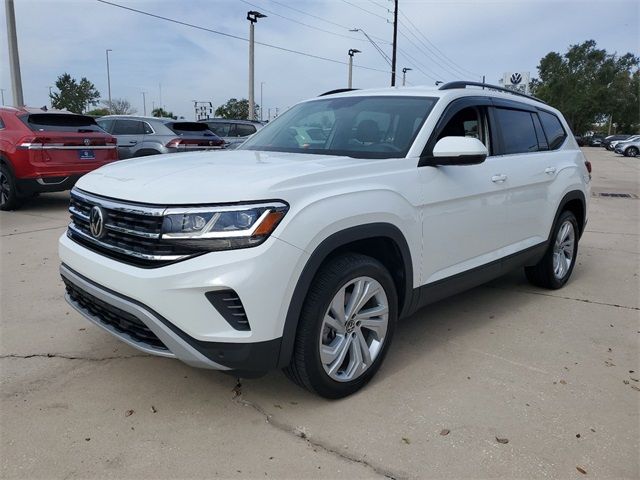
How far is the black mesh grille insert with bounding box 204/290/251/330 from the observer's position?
2.40 meters

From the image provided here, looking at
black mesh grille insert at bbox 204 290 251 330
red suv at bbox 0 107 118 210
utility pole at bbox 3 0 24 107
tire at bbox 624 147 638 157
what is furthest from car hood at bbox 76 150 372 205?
tire at bbox 624 147 638 157

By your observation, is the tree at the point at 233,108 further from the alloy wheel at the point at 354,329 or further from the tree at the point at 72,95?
the alloy wheel at the point at 354,329

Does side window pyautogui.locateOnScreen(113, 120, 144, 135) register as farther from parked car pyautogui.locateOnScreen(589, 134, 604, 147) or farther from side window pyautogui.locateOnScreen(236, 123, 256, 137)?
parked car pyautogui.locateOnScreen(589, 134, 604, 147)

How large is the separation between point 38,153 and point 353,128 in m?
6.53

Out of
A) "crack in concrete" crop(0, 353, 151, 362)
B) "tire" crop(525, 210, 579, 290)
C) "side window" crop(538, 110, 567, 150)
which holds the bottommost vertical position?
"crack in concrete" crop(0, 353, 151, 362)

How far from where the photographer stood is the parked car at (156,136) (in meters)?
11.6

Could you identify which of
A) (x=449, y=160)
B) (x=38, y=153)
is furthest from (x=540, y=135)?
(x=38, y=153)

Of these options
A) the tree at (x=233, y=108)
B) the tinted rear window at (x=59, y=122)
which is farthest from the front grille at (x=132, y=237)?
the tree at (x=233, y=108)

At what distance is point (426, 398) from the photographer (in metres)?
3.04

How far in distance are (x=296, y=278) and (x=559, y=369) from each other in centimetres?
202

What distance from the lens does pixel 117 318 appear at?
2.75 metres

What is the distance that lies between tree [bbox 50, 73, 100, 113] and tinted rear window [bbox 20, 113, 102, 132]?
59.9m

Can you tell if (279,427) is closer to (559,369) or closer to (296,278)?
(296,278)

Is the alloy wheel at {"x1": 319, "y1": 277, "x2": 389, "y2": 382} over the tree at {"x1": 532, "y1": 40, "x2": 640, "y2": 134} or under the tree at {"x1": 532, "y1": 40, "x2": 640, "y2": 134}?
under
